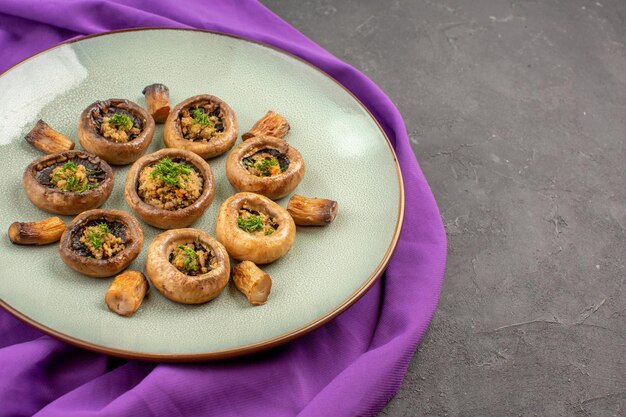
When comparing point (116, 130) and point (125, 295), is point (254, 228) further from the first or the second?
point (116, 130)

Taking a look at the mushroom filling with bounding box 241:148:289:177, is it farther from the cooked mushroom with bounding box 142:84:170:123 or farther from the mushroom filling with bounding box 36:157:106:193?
the mushroom filling with bounding box 36:157:106:193

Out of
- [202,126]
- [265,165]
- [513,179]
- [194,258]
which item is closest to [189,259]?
[194,258]

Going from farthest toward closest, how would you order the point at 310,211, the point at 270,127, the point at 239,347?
the point at 270,127, the point at 310,211, the point at 239,347

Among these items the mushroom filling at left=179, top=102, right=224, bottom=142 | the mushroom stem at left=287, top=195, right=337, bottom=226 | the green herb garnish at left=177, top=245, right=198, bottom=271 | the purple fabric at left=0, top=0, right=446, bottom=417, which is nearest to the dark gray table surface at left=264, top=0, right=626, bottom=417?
the purple fabric at left=0, top=0, right=446, bottom=417

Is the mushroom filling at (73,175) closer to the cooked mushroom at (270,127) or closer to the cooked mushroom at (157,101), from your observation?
the cooked mushroom at (157,101)

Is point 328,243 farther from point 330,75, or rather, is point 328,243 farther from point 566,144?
point 566,144

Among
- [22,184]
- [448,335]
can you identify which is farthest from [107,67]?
[448,335]
